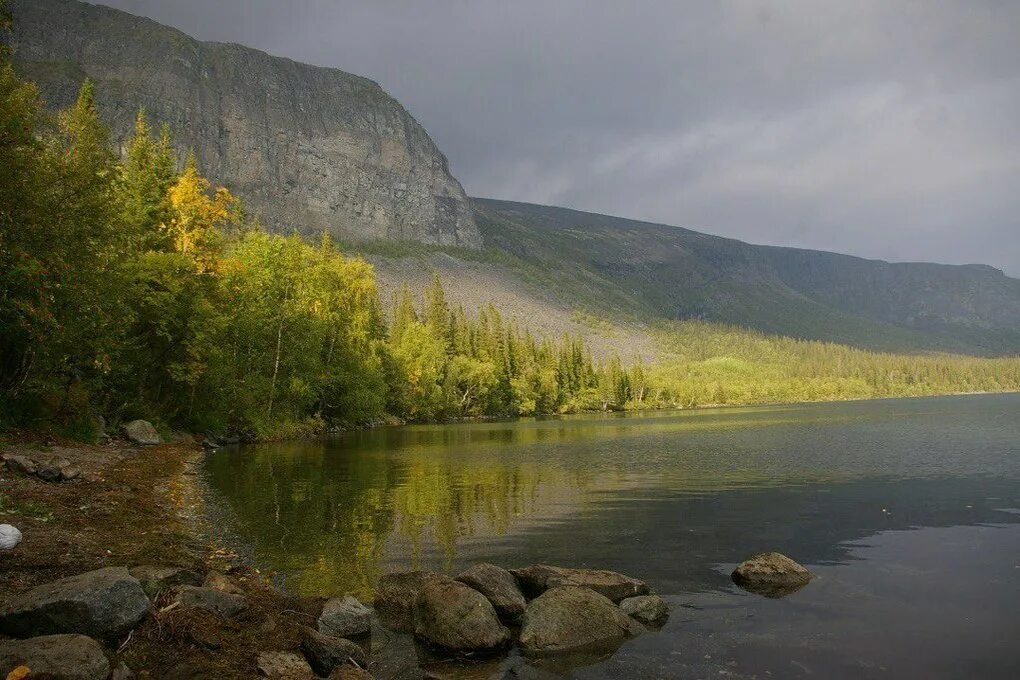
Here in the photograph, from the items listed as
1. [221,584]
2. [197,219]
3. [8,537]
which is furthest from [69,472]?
[197,219]

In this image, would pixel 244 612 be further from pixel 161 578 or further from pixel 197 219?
pixel 197 219

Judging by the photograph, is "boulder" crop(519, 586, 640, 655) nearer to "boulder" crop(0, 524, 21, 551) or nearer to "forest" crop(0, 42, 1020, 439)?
"boulder" crop(0, 524, 21, 551)

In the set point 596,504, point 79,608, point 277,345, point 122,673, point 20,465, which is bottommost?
point 596,504

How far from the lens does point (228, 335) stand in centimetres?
5447

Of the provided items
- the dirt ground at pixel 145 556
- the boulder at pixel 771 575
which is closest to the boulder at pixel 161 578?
the dirt ground at pixel 145 556

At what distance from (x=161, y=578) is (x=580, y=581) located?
296 inches

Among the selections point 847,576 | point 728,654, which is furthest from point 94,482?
point 847,576

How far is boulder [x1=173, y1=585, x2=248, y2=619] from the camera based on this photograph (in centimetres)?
994

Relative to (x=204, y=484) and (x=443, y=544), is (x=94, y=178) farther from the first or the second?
(x=443, y=544)

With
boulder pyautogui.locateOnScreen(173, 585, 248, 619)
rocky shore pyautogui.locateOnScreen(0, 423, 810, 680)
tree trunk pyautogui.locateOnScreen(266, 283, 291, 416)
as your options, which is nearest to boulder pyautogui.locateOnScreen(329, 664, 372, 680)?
rocky shore pyautogui.locateOnScreen(0, 423, 810, 680)

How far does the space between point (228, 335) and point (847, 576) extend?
165 feet

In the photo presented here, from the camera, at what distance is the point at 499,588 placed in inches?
500

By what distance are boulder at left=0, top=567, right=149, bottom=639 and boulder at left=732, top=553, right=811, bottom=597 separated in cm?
1132

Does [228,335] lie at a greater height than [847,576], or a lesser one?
greater
